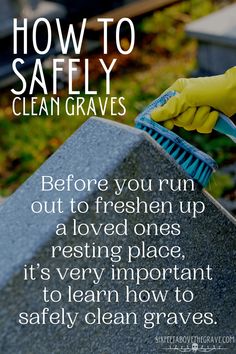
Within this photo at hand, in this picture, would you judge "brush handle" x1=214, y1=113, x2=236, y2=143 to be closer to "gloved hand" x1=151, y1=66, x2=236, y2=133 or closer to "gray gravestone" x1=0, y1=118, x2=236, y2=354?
"gloved hand" x1=151, y1=66, x2=236, y2=133

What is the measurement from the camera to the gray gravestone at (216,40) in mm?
4105

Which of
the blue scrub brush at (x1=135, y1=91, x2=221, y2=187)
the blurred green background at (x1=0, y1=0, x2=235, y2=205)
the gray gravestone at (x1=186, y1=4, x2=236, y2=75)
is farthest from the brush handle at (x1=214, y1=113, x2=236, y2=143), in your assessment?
the gray gravestone at (x1=186, y1=4, x2=236, y2=75)

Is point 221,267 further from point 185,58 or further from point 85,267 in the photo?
point 185,58

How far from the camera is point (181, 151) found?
69.2 inches

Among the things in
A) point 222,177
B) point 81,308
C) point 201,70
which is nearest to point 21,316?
point 81,308

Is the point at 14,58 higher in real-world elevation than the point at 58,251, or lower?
lower

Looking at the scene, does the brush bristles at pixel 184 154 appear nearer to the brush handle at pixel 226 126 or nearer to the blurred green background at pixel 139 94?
the brush handle at pixel 226 126

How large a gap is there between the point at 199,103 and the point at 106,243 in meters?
0.47

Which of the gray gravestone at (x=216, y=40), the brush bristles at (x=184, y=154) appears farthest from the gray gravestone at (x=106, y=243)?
the gray gravestone at (x=216, y=40)

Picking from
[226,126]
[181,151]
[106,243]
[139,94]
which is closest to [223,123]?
[226,126]

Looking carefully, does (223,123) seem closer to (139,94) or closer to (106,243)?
(106,243)

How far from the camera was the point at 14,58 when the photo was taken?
573cm

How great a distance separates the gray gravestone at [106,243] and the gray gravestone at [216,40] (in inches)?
95.8

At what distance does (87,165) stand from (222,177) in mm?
2040
